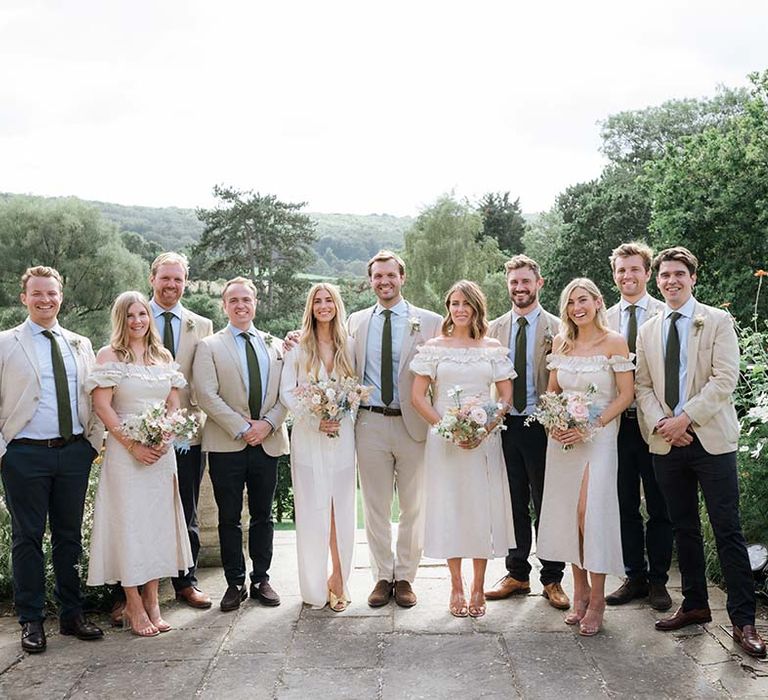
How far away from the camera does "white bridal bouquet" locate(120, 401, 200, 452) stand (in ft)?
18.7

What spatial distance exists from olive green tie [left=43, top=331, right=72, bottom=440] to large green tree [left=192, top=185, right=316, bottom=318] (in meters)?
45.8

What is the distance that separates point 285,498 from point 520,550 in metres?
7.73

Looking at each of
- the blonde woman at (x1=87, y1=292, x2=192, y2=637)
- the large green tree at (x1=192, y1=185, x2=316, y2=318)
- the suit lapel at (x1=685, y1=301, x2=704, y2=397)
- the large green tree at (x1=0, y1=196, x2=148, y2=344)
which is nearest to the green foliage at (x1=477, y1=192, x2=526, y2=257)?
the large green tree at (x1=192, y1=185, x2=316, y2=318)

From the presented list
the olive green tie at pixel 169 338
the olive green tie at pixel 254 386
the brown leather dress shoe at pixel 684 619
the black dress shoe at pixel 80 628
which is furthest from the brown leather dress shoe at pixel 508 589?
the olive green tie at pixel 169 338

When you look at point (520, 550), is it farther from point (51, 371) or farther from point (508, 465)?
point (51, 371)

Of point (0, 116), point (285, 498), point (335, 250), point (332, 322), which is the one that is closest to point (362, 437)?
point (332, 322)

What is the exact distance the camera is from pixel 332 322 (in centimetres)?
636

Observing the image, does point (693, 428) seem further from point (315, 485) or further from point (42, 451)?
point (42, 451)

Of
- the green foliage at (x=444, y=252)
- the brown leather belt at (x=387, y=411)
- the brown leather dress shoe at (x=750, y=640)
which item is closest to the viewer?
the brown leather dress shoe at (x=750, y=640)

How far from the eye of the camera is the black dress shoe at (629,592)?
632 centimetres

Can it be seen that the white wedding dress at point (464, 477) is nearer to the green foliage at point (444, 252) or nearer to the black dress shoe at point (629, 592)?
the black dress shoe at point (629, 592)

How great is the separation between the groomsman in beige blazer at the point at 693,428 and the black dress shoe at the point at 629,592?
50 centimetres

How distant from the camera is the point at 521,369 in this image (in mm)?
6477

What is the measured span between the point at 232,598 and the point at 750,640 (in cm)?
337
